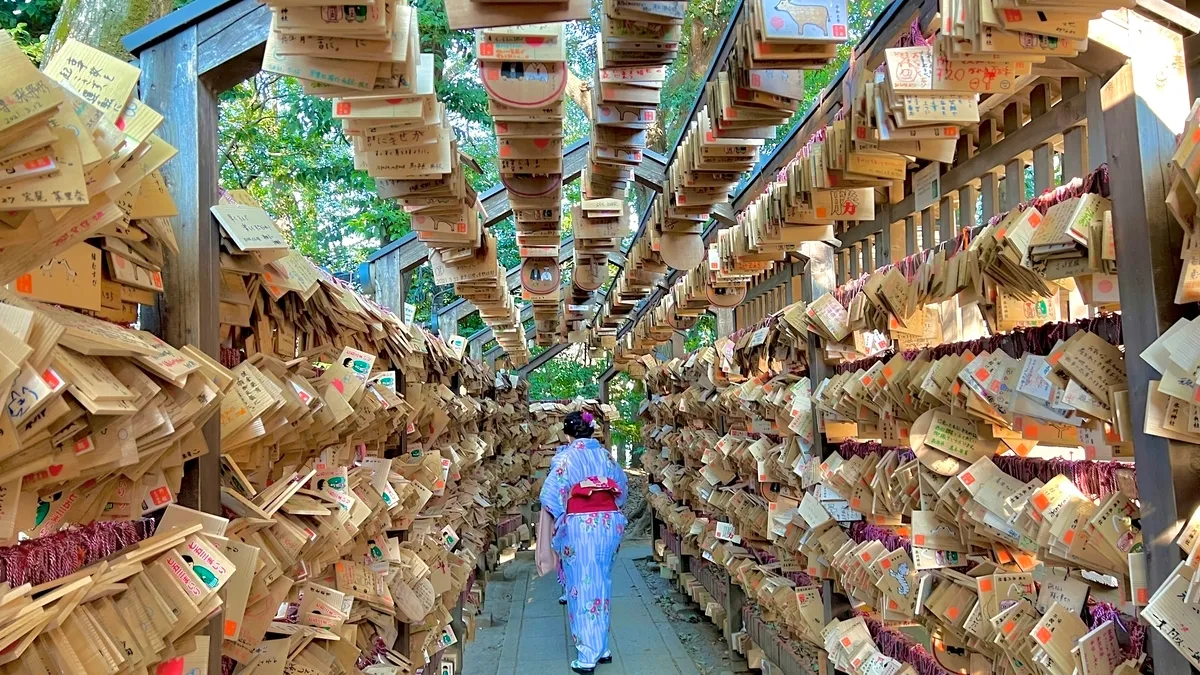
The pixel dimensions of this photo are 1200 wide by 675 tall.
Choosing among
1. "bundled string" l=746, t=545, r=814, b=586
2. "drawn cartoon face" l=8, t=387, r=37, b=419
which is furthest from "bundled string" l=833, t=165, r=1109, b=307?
"drawn cartoon face" l=8, t=387, r=37, b=419

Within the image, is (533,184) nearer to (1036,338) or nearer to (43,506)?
(1036,338)

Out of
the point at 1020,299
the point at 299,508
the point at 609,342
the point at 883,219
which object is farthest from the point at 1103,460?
the point at 609,342

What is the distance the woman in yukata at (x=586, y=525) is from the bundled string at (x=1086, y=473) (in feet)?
12.5

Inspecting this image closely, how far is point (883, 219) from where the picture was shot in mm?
3137

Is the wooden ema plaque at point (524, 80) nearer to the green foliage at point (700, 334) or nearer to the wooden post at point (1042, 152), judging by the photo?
the wooden post at point (1042, 152)

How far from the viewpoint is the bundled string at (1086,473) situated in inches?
69.1

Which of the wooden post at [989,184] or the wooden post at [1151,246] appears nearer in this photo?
the wooden post at [1151,246]

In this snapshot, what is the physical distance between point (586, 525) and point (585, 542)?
0.11 m

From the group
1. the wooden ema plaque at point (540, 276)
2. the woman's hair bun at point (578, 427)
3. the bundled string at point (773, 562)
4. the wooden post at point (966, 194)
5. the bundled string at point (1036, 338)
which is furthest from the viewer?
the woman's hair bun at point (578, 427)

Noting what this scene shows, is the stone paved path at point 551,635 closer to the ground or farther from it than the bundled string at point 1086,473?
closer to the ground

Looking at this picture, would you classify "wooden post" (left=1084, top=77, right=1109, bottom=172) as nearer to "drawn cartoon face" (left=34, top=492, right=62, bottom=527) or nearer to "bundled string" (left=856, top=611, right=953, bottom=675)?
"bundled string" (left=856, top=611, right=953, bottom=675)

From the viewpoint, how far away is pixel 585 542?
19.0 feet

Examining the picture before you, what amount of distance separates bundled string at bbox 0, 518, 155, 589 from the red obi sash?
4.29m

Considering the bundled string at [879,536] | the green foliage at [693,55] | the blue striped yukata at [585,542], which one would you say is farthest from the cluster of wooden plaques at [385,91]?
the green foliage at [693,55]
